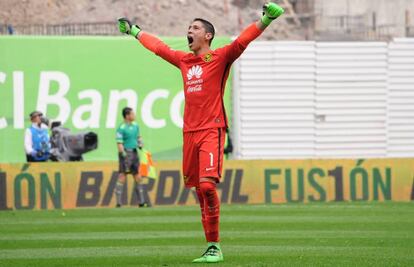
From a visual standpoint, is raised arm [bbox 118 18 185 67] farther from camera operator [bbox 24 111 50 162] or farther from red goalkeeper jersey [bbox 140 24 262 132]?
camera operator [bbox 24 111 50 162]

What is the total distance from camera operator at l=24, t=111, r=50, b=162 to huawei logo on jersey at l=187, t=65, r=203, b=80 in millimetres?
14003

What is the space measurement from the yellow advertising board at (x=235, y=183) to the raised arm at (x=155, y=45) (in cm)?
1134

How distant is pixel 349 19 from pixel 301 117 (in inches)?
330

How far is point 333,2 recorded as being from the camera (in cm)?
4591

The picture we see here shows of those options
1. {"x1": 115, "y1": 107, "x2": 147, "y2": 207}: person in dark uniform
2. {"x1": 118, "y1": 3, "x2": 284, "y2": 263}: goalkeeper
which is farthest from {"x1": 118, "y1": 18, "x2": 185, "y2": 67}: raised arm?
{"x1": 115, "y1": 107, "x2": 147, "y2": 207}: person in dark uniform

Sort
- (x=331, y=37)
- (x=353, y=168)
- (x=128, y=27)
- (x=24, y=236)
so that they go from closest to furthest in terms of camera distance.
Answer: (x=128, y=27)
(x=24, y=236)
(x=353, y=168)
(x=331, y=37)

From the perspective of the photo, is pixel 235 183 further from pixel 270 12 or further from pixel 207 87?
pixel 270 12

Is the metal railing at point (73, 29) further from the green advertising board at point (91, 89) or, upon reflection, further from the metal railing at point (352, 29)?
the metal railing at point (352, 29)

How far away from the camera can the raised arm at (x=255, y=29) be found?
40.7 feet

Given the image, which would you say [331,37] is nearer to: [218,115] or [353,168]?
[353,168]

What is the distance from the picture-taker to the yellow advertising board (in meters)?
A: 24.8

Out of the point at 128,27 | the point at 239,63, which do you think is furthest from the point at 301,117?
the point at 128,27

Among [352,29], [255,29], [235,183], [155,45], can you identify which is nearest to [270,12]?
[255,29]

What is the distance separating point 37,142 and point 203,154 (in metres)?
14.4
